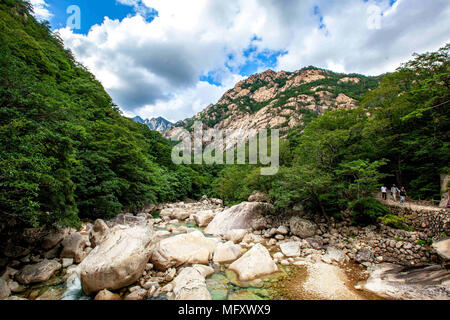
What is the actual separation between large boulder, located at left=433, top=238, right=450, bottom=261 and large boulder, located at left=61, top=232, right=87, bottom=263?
43.7 ft

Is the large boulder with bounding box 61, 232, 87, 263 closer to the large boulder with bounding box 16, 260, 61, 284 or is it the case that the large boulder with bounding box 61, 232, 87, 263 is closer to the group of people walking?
the large boulder with bounding box 16, 260, 61, 284

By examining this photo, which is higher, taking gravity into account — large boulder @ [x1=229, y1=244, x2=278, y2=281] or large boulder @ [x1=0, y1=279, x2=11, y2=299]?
large boulder @ [x1=0, y1=279, x2=11, y2=299]

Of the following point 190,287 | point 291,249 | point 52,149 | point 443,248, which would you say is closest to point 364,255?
point 443,248

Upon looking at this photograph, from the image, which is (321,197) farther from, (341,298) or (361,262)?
(341,298)

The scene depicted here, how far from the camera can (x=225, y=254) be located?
8.20m

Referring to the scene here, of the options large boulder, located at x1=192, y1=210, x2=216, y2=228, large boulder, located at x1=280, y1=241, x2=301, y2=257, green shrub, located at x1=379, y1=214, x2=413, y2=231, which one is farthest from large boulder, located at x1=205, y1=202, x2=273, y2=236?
green shrub, located at x1=379, y1=214, x2=413, y2=231

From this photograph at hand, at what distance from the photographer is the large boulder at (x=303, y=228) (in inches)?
427

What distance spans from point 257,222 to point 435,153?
11.8 m

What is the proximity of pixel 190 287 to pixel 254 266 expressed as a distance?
8.95ft

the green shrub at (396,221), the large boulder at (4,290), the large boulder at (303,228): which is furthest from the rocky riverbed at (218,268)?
the large boulder at (303,228)

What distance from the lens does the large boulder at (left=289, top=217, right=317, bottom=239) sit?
10.9 meters

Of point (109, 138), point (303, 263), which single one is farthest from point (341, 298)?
point (109, 138)

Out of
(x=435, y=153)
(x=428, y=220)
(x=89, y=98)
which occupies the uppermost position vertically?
(x=89, y=98)

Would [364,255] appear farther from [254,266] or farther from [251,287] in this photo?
[251,287]
